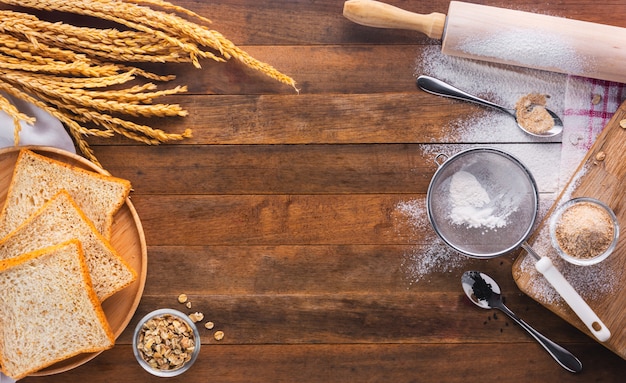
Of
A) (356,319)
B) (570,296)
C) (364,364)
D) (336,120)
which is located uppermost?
(336,120)

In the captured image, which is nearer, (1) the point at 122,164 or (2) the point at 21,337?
(2) the point at 21,337

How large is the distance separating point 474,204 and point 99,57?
1062 mm

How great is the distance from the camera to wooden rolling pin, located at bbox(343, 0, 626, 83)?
4.65 feet

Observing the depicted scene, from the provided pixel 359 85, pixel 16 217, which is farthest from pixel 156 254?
pixel 359 85

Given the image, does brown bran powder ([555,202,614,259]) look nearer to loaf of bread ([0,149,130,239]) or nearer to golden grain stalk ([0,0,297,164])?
golden grain stalk ([0,0,297,164])

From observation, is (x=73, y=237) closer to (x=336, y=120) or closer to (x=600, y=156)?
(x=336, y=120)

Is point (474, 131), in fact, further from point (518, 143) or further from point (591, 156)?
point (591, 156)

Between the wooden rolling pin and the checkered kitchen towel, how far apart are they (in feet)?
0.24

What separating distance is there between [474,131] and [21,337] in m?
1.29

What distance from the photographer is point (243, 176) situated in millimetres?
1589

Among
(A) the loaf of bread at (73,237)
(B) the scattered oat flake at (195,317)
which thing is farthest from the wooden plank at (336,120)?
(B) the scattered oat flake at (195,317)

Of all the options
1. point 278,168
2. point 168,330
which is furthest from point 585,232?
point 168,330

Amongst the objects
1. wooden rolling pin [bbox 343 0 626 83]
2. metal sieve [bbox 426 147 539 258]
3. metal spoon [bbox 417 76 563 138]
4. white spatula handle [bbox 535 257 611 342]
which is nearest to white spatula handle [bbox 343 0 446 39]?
wooden rolling pin [bbox 343 0 626 83]

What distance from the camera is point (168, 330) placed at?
1.57m
